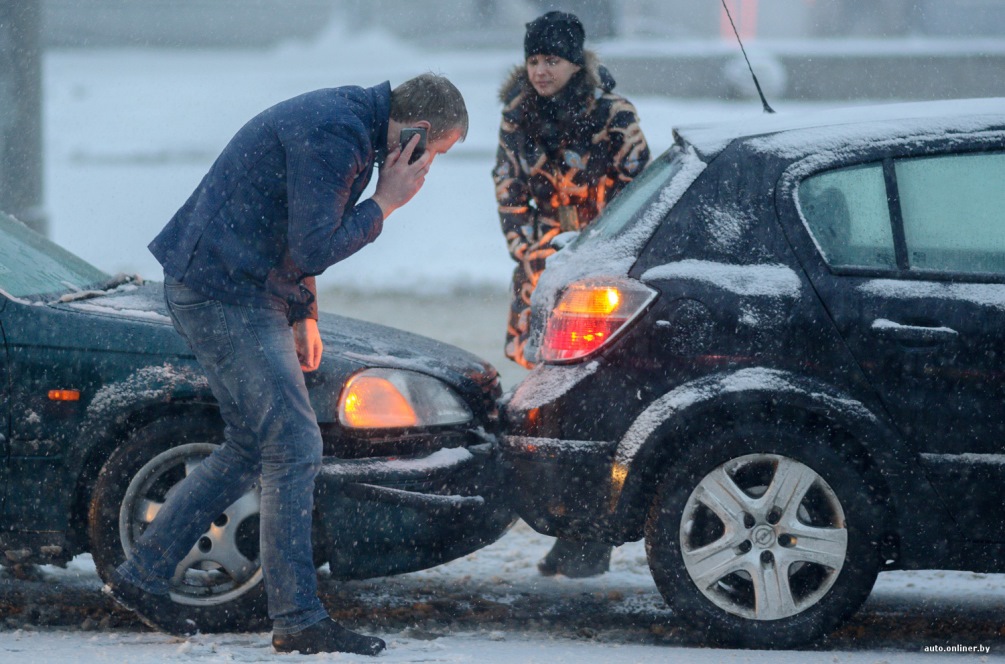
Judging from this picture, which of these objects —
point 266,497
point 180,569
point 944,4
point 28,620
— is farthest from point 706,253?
point 944,4

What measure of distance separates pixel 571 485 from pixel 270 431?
947 millimetres

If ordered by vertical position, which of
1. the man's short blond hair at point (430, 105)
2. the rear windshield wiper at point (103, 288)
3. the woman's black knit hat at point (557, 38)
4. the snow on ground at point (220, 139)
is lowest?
the snow on ground at point (220, 139)

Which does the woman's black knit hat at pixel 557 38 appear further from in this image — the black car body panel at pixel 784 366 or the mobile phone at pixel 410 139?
the mobile phone at pixel 410 139

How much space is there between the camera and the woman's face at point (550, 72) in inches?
216

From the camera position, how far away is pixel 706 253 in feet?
13.5

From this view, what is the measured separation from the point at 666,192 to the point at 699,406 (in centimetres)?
70

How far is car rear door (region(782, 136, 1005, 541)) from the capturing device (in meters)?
3.97

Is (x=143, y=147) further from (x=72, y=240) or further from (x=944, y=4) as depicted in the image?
(x=944, y=4)

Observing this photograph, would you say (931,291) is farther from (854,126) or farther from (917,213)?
(854,126)

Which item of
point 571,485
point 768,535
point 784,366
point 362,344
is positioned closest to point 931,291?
point 784,366

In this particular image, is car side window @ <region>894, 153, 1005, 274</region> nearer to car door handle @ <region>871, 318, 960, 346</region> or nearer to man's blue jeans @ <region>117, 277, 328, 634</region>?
car door handle @ <region>871, 318, 960, 346</region>

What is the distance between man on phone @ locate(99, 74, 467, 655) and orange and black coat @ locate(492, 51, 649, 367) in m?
1.69

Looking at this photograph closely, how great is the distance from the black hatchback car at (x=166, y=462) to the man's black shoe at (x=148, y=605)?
10 centimetres

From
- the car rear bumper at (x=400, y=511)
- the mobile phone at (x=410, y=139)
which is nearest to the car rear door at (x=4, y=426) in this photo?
the car rear bumper at (x=400, y=511)
